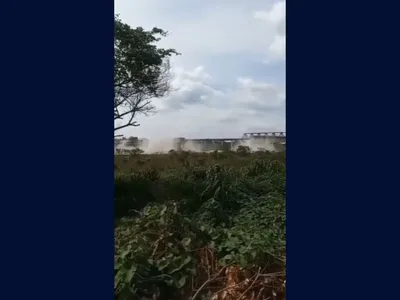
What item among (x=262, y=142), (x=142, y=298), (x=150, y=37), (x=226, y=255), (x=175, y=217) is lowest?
(x=142, y=298)

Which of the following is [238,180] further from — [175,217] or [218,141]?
[175,217]

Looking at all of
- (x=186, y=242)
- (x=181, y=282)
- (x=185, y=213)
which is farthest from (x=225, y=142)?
(x=181, y=282)

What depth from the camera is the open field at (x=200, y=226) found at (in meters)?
2.60

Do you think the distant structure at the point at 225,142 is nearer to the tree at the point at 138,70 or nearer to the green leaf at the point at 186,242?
the tree at the point at 138,70

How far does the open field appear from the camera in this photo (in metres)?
2.60

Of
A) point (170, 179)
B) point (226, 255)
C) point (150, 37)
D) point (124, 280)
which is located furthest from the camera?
point (170, 179)

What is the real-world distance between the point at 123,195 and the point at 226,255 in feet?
2.51

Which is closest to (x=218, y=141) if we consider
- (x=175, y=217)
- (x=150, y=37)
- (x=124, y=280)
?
(x=175, y=217)

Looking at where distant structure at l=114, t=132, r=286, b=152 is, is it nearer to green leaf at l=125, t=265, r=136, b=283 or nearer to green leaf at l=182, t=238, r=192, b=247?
green leaf at l=182, t=238, r=192, b=247

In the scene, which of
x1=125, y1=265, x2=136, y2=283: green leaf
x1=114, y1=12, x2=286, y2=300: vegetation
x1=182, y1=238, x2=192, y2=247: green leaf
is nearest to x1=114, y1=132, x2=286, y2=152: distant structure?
x1=114, y1=12, x2=286, y2=300: vegetation

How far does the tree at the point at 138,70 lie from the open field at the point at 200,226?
0.30 meters

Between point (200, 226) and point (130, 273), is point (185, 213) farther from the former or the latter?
point (130, 273)

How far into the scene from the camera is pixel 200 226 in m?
2.93

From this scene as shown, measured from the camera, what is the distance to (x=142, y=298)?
2551mm
